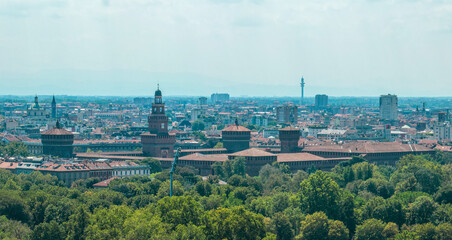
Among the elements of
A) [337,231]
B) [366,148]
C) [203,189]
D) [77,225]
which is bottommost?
[337,231]

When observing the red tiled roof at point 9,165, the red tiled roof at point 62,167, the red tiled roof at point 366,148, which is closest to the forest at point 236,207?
the red tiled roof at point 62,167

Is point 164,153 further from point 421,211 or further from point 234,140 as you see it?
point 421,211

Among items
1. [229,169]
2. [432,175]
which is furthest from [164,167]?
[432,175]

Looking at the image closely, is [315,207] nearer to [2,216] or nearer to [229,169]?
[2,216]

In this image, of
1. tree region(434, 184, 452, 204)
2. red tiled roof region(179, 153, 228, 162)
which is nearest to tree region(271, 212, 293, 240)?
tree region(434, 184, 452, 204)

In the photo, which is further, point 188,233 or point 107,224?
point 107,224

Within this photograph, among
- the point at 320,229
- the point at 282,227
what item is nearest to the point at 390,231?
the point at 320,229

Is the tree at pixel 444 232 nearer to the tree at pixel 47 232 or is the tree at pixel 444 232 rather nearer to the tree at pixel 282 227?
the tree at pixel 282 227
